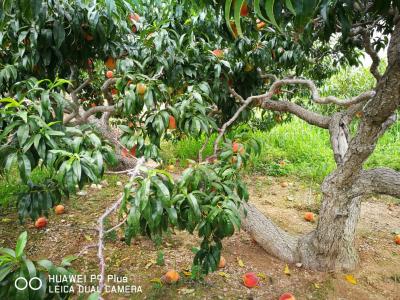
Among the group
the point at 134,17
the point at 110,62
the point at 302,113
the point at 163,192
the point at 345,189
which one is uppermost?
the point at 134,17

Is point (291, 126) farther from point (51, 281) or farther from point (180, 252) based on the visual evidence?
point (51, 281)

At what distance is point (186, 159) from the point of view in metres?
1.78

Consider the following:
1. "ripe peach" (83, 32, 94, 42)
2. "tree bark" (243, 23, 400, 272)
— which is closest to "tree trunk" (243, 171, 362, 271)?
"tree bark" (243, 23, 400, 272)

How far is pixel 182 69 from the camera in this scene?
2.13 m

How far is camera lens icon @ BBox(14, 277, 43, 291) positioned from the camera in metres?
0.88

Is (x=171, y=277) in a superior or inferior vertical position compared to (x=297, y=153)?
inferior

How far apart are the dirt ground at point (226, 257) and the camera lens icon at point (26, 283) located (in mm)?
904

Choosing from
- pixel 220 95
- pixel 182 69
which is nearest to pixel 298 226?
pixel 220 95

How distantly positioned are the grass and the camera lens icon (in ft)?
11.9

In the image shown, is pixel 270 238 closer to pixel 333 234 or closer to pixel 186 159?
pixel 333 234

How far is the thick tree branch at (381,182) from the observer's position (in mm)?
2092

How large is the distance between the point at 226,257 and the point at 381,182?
4.31 ft

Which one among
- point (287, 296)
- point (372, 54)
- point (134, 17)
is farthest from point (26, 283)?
point (372, 54)

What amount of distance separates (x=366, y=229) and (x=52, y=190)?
292 cm
